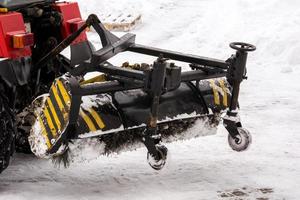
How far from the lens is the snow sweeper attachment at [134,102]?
405 centimetres

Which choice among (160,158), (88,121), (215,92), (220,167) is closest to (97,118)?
(88,121)

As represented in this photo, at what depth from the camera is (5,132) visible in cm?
417

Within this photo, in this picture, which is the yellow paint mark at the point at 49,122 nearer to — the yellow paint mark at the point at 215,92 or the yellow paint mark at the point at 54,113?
the yellow paint mark at the point at 54,113

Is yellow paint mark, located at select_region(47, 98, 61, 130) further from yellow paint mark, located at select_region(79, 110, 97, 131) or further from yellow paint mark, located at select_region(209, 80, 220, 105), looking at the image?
yellow paint mark, located at select_region(209, 80, 220, 105)

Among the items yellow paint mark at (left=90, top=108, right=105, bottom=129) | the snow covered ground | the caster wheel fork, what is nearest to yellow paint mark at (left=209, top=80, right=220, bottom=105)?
the caster wheel fork

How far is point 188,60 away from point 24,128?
1.48 m

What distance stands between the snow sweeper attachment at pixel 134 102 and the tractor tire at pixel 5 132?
17cm

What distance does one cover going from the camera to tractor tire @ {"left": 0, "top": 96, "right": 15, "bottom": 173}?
4156mm

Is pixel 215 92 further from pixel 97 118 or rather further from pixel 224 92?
pixel 97 118

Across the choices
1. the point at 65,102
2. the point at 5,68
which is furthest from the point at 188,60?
the point at 5,68

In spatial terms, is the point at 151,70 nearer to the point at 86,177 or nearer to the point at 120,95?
the point at 120,95

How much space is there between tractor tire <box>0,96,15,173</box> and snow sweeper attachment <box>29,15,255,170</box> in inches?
6.5

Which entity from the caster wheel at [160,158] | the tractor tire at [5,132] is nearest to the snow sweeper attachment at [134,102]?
the caster wheel at [160,158]

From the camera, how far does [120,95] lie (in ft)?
14.6
